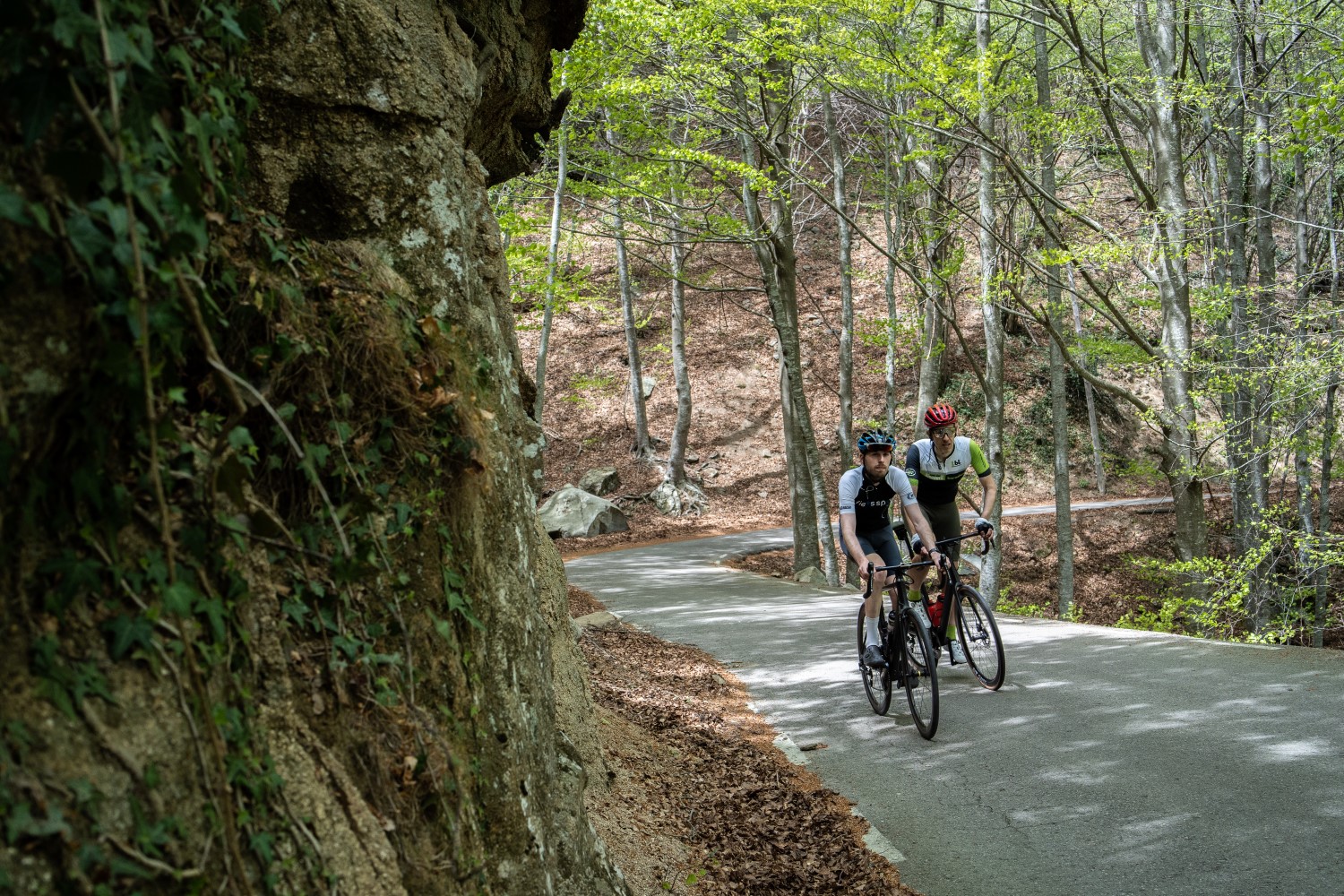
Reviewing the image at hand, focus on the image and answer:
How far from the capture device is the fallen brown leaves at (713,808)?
512 cm

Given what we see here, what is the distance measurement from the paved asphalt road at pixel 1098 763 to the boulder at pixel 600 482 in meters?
19.6

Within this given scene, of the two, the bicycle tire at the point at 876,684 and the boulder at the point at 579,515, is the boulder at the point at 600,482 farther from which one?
the bicycle tire at the point at 876,684

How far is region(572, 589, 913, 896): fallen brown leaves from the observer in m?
5.12

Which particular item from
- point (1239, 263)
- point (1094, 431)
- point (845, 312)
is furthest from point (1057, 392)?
point (1094, 431)

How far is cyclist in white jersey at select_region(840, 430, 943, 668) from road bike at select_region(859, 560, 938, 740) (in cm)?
9

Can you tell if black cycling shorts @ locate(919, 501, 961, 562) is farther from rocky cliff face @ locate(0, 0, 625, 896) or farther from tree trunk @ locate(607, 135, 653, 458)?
tree trunk @ locate(607, 135, 653, 458)

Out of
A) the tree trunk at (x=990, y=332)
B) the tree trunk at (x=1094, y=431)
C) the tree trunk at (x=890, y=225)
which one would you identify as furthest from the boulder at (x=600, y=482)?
the tree trunk at (x=1094, y=431)

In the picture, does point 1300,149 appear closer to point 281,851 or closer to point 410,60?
point 410,60

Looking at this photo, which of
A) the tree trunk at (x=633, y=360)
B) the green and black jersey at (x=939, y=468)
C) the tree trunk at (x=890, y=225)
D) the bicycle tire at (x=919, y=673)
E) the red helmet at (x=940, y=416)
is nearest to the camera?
the bicycle tire at (x=919, y=673)

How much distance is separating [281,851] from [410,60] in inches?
124

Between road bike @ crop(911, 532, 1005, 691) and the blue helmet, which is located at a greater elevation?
the blue helmet

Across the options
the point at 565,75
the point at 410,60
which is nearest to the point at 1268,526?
the point at 565,75

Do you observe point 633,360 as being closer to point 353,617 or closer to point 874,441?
point 874,441

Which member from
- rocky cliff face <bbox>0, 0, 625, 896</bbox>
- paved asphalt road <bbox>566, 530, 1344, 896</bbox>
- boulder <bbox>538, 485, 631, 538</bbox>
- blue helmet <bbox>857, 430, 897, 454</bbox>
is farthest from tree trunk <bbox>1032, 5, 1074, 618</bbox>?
rocky cliff face <bbox>0, 0, 625, 896</bbox>
